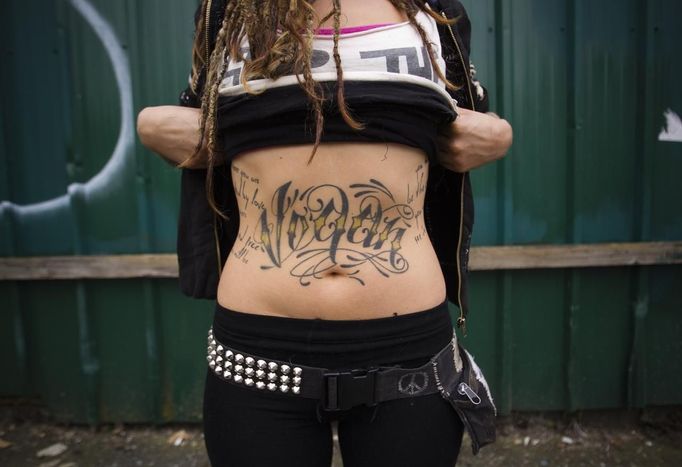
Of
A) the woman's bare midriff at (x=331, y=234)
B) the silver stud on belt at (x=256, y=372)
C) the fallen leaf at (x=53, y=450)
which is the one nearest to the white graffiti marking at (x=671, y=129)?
the woman's bare midriff at (x=331, y=234)

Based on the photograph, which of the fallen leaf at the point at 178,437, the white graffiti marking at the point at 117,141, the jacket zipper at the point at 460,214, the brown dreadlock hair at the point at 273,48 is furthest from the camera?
the fallen leaf at the point at 178,437

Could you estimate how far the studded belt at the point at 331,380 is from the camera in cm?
114

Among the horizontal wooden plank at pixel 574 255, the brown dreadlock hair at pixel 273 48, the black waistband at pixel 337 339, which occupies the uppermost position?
the brown dreadlock hair at pixel 273 48

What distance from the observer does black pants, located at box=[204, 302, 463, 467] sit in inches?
45.6

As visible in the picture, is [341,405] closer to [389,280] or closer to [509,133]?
[389,280]

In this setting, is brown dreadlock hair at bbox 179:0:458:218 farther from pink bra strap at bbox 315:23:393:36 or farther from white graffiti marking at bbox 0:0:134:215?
white graffiti marking at bbox 0:0:134:215

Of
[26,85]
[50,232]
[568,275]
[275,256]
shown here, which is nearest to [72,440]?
[50,232]

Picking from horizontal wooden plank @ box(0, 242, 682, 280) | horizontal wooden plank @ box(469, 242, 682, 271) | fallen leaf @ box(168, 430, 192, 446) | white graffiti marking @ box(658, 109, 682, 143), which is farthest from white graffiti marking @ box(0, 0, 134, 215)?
white graffiti marking @ box(658, 109, 682, 143)

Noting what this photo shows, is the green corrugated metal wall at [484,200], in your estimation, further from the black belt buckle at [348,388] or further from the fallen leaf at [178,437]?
the black belt buckle at [348,388]

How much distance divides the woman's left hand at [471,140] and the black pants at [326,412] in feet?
1.28

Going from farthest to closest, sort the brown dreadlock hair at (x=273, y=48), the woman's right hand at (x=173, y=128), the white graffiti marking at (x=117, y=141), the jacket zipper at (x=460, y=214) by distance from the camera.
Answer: the white graffiti marking at (x=117, y=141), the jacket zipper at (x=460, y=214), the woman's right hand at (x=173, y=128), the brown dreadlock hair at (x=273, y=48)

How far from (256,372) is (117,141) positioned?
2.20 meters

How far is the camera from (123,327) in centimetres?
307

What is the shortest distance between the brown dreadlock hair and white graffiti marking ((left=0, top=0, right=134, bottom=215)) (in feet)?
5.94
